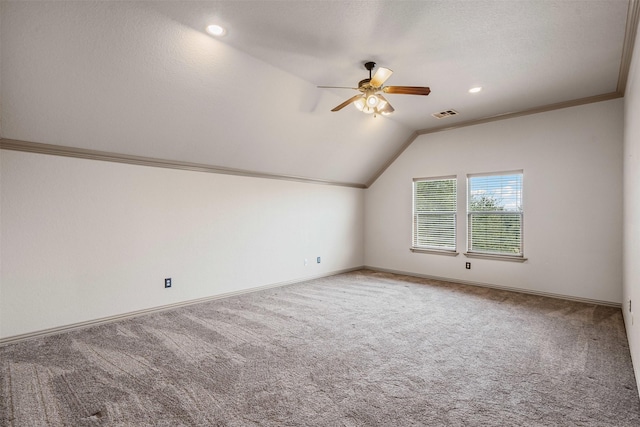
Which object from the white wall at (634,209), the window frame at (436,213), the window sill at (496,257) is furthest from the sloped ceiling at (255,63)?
the window sill at (496,257)

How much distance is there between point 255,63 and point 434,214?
4241 mm

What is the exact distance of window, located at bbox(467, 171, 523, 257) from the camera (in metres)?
5.09

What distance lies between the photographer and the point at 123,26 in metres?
2.58

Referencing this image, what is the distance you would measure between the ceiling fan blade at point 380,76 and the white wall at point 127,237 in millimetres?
2589

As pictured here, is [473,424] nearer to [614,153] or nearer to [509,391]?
[509,391]

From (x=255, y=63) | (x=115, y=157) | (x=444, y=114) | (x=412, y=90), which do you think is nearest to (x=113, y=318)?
(x=115, y=157)

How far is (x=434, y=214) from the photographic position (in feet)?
19.8

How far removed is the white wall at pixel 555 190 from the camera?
429 centimetres

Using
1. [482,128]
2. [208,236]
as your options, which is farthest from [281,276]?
[482,128]

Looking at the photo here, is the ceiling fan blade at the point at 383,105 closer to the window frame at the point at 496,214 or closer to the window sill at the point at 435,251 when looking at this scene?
the window frame at the point at 496,214

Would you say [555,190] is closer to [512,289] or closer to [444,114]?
[512,289]

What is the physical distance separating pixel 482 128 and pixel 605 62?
202cm

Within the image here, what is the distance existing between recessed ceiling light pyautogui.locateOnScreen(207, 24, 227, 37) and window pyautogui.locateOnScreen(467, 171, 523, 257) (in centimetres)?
459

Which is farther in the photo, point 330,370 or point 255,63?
point 255,63
